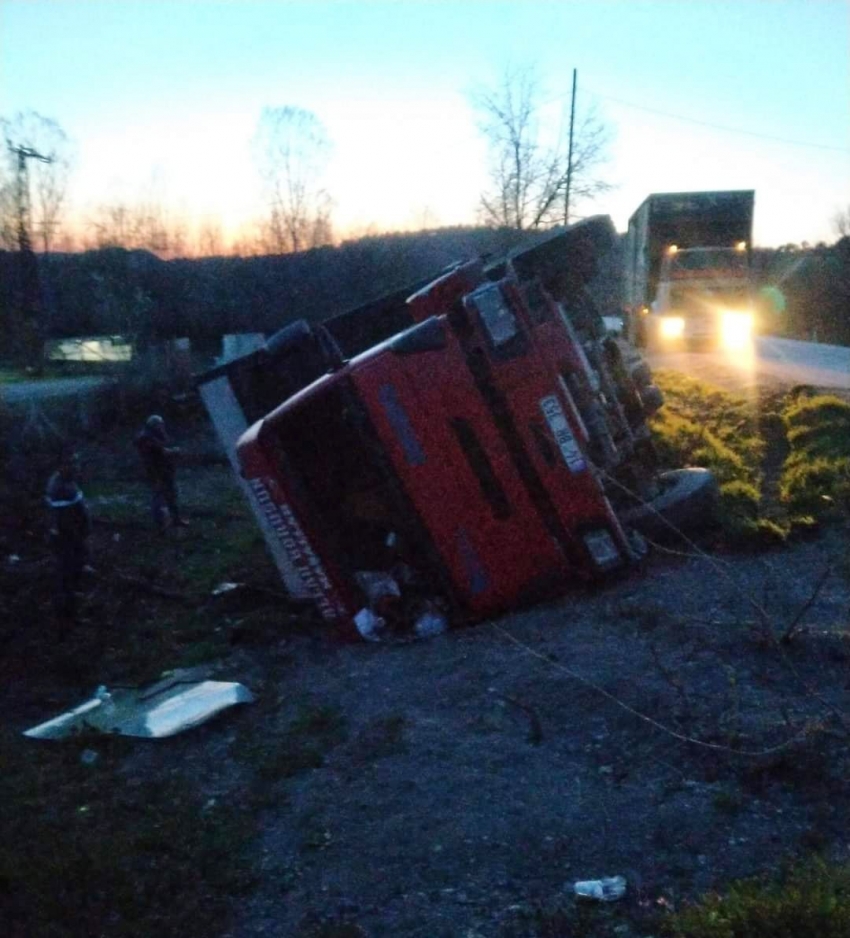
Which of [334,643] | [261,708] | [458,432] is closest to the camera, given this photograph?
[261,708]

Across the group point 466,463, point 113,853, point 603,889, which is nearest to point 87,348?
point 466,463

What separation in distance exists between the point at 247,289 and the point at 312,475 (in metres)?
30.4

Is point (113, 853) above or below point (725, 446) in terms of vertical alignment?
below

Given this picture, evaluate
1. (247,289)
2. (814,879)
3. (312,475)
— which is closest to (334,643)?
(312,475)

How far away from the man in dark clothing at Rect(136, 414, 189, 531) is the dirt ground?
490cm

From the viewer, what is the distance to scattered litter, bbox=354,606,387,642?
7.86 m

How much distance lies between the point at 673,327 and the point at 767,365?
4057 mm

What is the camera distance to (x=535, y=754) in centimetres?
528

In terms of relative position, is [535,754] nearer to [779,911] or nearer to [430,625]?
[779,911]

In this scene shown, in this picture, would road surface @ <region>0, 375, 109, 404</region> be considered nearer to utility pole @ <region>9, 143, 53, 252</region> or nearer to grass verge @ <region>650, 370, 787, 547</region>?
utility pole @ <region>9, 143, 53, 252</region>

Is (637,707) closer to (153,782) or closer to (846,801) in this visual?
(846,801)

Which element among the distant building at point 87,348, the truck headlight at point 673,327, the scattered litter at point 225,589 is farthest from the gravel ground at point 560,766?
the distant building at point 87,348

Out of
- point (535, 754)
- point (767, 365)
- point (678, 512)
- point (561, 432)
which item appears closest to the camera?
point (535, 754)

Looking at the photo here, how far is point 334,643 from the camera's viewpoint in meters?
8.06
